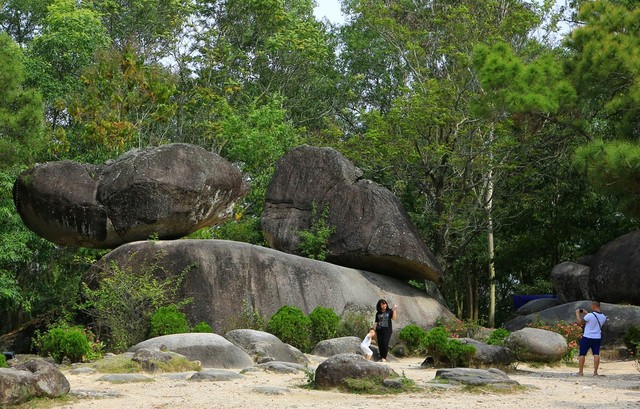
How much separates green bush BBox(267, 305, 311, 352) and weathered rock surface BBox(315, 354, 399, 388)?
7432 mm

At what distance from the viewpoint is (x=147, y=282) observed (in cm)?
2067

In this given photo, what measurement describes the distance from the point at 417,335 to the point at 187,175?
6.40 m

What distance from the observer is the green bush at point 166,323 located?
64.3 feet

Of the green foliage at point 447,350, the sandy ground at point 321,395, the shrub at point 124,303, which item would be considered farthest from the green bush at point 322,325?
the sandy ground at point 321,395

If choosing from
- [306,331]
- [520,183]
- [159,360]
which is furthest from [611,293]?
[159,360]

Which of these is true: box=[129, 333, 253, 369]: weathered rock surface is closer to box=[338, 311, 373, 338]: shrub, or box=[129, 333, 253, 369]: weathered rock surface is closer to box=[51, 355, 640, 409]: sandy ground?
box=[51, 355, 640, 409]: sandy ground

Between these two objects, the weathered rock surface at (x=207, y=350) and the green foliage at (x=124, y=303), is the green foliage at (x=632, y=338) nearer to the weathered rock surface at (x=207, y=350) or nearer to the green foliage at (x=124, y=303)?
the weathered rock surface at (x=207, y=350)

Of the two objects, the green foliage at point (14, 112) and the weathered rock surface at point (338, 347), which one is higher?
the green foliage at point (14, 112)

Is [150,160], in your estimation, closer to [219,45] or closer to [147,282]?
[147,282]

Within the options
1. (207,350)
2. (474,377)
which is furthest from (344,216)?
(474,377)

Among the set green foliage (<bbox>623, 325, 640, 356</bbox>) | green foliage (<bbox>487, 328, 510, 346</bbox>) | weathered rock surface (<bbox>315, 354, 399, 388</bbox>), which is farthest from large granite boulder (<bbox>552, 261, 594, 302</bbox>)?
weathered rock surface (<bbox>315, 354, 399, 388</bbox>)

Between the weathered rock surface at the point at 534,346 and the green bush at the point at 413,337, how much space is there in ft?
10.3

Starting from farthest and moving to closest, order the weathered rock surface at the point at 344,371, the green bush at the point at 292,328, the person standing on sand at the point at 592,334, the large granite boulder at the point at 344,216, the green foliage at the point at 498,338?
1. the large granite boulder at the point at 344,216
2. the green bush at the point at 292,328
3. the green foliage at the point at 498,338
4. the person standing on sand at the point at 592,334
5. the weathered rock surface at the point at 344,371

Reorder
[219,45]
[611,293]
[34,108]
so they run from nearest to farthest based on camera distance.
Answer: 1. [34,108]
2. [611,293]
3. [219,45]
